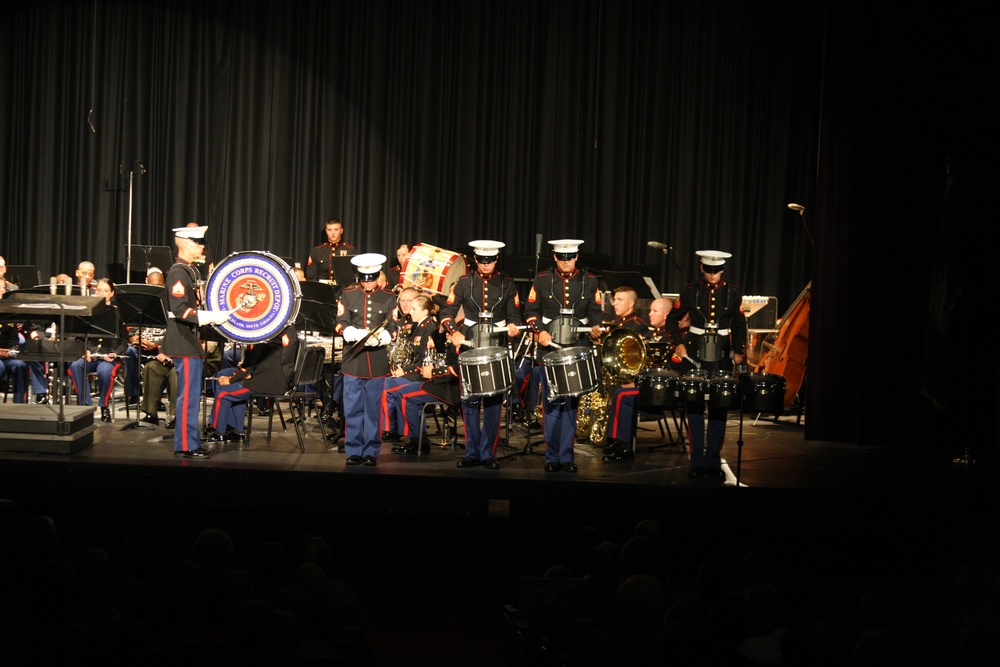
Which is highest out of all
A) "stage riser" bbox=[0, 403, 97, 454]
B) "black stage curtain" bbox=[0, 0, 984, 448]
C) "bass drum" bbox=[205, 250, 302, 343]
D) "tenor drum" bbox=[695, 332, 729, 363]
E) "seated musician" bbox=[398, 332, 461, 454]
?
"black stage curtain" bbox=[0, 0, 984, 448]

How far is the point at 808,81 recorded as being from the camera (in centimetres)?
1401

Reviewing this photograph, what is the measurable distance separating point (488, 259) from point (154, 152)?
804 centimetres

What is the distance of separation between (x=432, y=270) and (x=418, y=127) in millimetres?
3445

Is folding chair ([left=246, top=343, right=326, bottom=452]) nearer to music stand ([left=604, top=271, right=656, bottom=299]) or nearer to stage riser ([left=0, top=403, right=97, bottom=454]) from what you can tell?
stage riser ([left=0, top=403, right=97, bottom=454])

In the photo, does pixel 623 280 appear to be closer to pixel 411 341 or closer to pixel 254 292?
pixel 411 341

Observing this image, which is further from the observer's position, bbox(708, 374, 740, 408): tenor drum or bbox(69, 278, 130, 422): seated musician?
bbox(69, 278, 130, 422): seated musician

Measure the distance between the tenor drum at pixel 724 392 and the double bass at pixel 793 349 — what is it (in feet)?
12.0

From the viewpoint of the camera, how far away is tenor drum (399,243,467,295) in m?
11.8

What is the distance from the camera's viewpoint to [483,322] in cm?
845

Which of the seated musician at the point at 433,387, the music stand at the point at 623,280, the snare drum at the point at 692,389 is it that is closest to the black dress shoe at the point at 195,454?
the seated musician at the point at 433,387

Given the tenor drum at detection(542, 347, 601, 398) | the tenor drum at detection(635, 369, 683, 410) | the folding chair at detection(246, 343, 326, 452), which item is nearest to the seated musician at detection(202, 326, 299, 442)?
the folding chair at detection(246, 343, 326, 452)

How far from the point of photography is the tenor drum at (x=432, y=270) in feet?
38.8

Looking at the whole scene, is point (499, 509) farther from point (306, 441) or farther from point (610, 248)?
point (610, 248)

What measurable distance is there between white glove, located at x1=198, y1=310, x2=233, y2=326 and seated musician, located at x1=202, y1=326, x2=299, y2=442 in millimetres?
504
